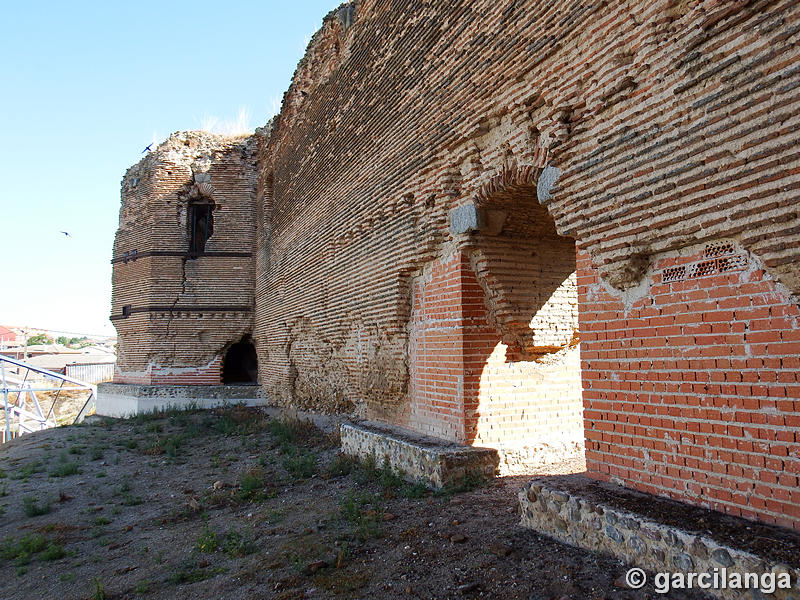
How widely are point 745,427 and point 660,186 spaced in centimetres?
130

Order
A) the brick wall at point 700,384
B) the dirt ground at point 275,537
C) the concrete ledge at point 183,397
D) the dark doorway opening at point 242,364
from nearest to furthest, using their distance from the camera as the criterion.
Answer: the brick wall at point 700,384
the dirt ground at point 275,537
the concrete ledge at point 183,397
the dark doorway opening at point 242,364

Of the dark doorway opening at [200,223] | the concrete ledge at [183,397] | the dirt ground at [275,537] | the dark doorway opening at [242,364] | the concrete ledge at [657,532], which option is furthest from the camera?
the dark doorway opening at [242,364]

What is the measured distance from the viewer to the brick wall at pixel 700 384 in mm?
2387

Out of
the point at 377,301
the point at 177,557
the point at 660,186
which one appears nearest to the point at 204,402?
the point at 377,301

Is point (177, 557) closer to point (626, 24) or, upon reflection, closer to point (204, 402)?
point (626, 24)

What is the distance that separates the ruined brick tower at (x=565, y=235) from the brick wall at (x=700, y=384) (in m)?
0.01

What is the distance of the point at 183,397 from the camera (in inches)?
498

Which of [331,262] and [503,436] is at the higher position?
[331,262]

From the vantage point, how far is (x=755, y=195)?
2.45m

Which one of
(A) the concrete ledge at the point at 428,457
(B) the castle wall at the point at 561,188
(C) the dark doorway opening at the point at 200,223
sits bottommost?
(A) the concrete ledge at the point at 428,457

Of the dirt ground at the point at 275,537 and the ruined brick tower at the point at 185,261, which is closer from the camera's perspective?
the dirt ground at the point at 275,537

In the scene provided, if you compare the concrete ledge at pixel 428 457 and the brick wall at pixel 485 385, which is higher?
the brick wall at pixel 485 385

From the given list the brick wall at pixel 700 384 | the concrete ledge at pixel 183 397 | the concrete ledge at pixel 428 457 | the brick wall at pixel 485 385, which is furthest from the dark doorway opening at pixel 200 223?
the brick wall at pixel 700 384

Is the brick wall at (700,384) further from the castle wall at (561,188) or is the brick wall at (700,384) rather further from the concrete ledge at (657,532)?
the concrete ledge at (657,532)
